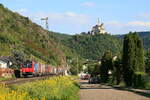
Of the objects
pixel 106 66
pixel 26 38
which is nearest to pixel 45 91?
pixel 106 66

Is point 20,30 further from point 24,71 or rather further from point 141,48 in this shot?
point 141,48

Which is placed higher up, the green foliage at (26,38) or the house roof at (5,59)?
the green foliage at (26,38)

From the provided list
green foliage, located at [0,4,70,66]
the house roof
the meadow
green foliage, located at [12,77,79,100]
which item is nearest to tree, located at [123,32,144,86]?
green foliage, located at [12,77,79,100]

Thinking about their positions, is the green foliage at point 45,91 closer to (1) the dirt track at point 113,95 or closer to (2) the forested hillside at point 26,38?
(1) the dirt track at point 113,95

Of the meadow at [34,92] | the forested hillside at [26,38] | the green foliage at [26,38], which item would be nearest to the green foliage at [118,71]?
the meadow at [34,92]

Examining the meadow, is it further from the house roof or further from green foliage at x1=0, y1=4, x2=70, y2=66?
green foliage at x1=0, y1=4, x2=70, y2=66

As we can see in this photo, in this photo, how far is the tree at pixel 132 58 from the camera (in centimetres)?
4641

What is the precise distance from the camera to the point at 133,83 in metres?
46.8

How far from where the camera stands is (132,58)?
153 feet

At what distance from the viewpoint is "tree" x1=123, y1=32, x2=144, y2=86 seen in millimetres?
46406

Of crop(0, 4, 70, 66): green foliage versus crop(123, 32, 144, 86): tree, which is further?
crop(0, 4, 70, 66): green foliage

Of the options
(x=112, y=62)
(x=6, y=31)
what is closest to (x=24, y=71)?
(x=112, y=62)

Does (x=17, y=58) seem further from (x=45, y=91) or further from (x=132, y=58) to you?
(x=45, y=91)

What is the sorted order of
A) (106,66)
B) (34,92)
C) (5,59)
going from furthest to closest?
(5,59), (106,66), (34,92)
